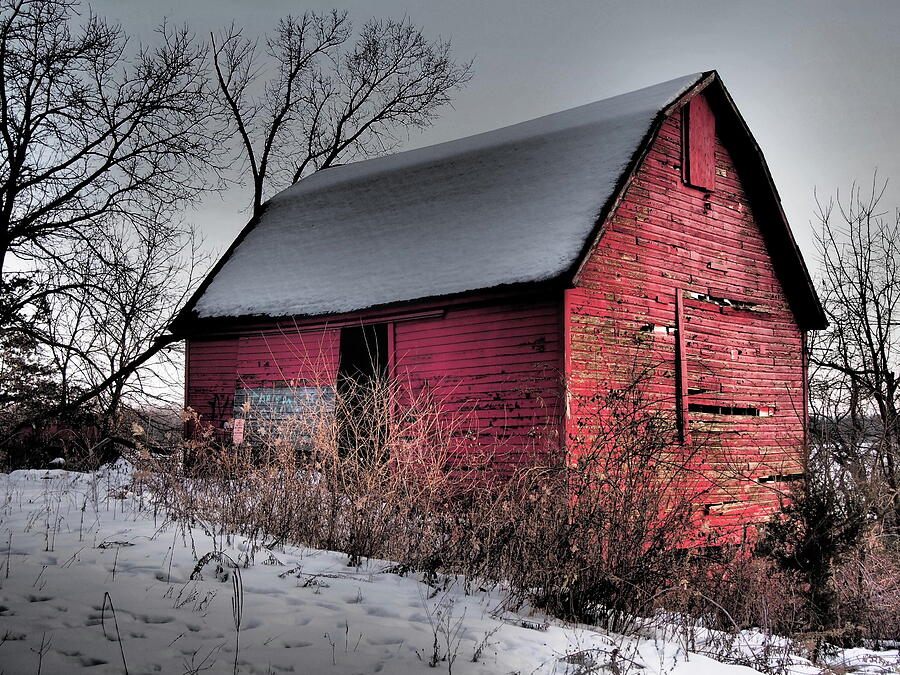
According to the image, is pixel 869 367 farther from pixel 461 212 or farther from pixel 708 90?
pixel 461 212

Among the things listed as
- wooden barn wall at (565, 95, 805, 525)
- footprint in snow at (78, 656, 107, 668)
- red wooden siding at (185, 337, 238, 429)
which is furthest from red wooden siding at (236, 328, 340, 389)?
footprint in snow at (78, 656, 107, 668)

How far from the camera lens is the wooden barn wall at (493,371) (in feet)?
35.0

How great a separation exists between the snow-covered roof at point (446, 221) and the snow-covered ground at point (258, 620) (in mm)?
5795

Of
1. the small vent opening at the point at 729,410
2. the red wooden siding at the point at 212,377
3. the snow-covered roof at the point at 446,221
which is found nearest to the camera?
the snow-covered roof at the point at 446,221

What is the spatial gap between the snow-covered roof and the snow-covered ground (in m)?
5.80

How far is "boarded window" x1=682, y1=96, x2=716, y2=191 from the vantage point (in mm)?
12891

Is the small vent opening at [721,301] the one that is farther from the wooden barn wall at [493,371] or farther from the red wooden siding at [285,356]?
the red wooden siding at [285,356]

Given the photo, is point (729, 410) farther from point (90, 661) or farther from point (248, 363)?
point (90, 661)

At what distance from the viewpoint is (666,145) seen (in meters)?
12.6

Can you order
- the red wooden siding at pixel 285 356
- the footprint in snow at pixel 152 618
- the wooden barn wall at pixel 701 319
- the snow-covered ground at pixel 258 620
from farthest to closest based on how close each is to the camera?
the red wooden siding at pixel 285 356, the wooden barn wall at pixel 701 319, the footprint in snow at pixel 152 618, the snow-covered ground at pixel 258 620

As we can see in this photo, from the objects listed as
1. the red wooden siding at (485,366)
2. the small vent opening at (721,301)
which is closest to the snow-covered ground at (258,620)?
the red wooden siding at (485,366)

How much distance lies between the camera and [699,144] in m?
13.1

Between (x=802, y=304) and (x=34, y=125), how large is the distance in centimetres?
1314

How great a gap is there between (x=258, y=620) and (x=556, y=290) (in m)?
6.78
